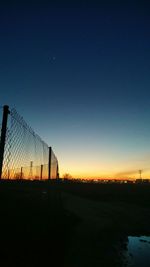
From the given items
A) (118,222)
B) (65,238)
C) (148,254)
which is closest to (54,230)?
(65,238)

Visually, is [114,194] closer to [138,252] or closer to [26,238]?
[138,252]

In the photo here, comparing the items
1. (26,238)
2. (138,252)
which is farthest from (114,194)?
(26,238)

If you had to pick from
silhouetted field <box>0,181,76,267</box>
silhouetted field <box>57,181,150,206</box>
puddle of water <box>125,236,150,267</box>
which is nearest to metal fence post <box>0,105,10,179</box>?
silhouetted field <box>0,181,76,267</box>

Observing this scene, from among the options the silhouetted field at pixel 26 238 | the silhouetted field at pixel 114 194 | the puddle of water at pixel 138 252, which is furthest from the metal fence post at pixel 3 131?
the silhouetted field at pixel 114 194

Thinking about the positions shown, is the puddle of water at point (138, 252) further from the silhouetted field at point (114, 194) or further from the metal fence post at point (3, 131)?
the silhouetted field at point (114, 194)

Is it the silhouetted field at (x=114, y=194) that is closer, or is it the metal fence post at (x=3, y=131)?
the metal fence post at (x=3, y=131)

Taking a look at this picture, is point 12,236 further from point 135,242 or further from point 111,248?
point 135,242

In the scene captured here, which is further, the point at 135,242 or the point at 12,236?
the point at 135,242

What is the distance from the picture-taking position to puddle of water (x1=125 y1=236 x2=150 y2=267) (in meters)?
10.4

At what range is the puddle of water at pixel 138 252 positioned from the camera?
1041 centimetres

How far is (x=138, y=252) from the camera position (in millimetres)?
12352

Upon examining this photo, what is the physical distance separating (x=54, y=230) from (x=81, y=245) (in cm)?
278

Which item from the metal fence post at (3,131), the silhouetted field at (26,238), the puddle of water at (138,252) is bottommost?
the puddle of water at (138,252)

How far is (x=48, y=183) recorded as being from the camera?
40.8 feet
